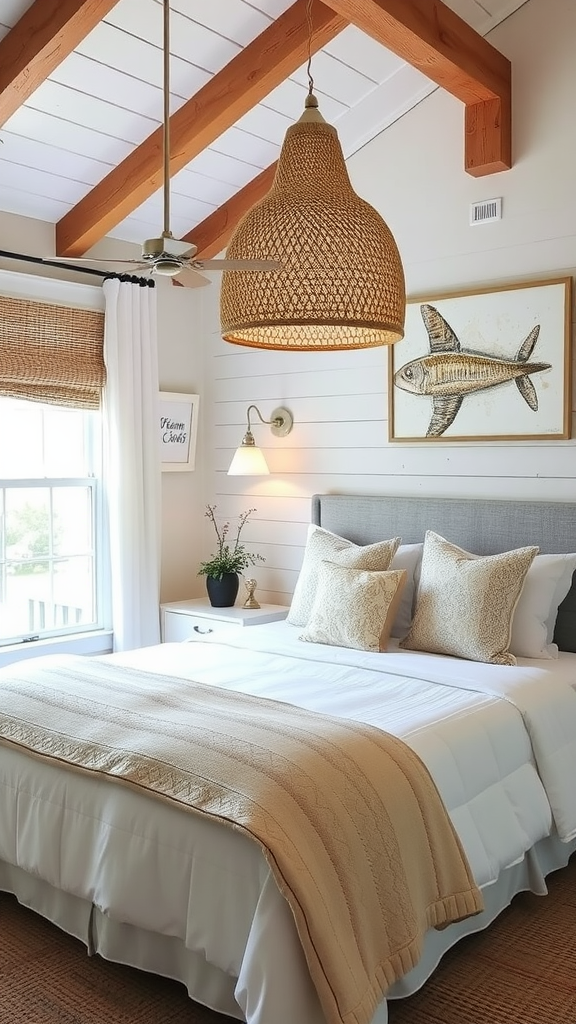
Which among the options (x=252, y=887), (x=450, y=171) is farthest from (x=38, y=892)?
(x=450, y=171)

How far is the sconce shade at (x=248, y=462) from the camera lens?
4539 millimetres

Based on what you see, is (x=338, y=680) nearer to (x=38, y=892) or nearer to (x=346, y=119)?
(x=38, y=892)

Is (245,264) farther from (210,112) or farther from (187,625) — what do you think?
(187,625)

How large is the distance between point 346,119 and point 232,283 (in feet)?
6.78

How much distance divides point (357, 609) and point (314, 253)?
62.2 inches

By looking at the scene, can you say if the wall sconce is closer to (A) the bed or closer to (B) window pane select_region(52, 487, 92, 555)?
(B) window pane select_region(52, 487, 92, 555)

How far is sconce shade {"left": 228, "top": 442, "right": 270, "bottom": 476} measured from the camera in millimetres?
4539

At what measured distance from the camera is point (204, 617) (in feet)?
14.6

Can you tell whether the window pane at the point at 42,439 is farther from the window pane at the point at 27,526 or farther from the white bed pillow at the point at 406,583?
the white bed pillow at the point at 406,583

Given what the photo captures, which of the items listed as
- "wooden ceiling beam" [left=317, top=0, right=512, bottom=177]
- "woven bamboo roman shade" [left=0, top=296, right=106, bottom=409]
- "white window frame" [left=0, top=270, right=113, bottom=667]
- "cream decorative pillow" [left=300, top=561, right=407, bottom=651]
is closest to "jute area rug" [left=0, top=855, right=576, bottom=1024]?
"cream decorative pillow" [left=300, top=561, right=407, bottom=651]

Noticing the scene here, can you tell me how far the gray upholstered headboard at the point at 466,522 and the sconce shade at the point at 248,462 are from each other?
1.05 ft

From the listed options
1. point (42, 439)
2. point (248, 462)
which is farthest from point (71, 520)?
point (248, 462)

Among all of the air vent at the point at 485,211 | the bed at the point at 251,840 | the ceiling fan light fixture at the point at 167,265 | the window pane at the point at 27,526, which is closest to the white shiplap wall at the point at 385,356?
the air vent at the point at 485,211

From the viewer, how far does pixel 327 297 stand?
2381 mm
